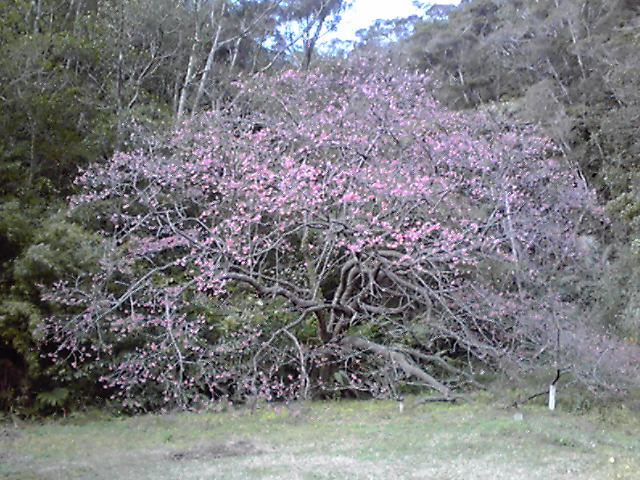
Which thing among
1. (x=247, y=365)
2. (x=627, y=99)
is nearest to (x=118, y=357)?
(x=247, y=365)

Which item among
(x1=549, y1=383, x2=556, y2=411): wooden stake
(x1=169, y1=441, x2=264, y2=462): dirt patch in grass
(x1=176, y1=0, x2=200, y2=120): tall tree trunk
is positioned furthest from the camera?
(x1=176, y1=0, x2=200, y2=120): tall tree trunk

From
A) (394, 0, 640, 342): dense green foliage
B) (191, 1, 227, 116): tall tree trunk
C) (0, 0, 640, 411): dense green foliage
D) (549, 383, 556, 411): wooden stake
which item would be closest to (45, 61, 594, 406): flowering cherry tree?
(0, 0, 640, 411): dense green foliage

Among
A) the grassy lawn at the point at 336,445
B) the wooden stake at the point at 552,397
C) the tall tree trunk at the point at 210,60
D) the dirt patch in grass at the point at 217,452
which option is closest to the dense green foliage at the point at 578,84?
the wooden stake at the point at 552,397

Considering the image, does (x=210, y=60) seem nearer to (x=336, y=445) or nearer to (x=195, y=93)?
(x=195, y=93)

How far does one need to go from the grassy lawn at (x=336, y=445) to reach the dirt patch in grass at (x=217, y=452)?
0.01m

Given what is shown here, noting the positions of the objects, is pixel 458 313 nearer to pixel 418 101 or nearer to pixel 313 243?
pixel 313 243

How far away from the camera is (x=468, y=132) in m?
12.6

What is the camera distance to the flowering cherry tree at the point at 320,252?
953cm

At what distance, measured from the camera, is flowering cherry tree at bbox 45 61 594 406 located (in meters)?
9.53

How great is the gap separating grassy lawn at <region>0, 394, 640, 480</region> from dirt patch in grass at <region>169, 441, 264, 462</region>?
0.5 inches

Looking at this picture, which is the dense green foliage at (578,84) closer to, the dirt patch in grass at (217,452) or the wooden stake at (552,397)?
the wooden stake at (552,397)

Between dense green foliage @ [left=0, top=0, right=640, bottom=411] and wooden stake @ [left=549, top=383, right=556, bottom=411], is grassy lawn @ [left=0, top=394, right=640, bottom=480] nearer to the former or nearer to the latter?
wooden stake @ [left=549, top=383, right=556, bottom=411]

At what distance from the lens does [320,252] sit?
37.9 ft

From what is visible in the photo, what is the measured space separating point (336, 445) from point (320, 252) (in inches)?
191
